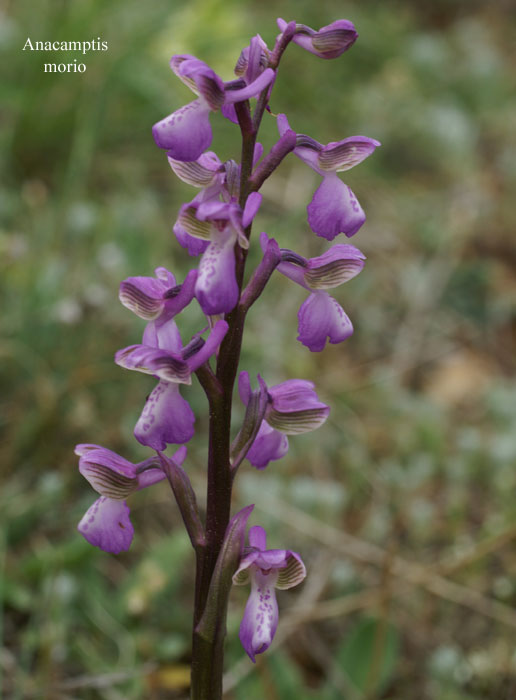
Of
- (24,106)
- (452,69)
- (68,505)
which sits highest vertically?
(452,69)

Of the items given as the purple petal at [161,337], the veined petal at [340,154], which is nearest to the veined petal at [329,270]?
the veined petal at [340,154]

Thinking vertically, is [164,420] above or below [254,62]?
below

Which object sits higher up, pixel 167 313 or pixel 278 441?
pixel 167 313

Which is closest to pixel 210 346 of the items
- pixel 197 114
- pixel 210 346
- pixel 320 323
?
pixel 210 346

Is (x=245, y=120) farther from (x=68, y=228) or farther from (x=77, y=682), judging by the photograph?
(x=68, y=228)

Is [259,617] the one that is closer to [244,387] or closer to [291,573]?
[291,573]

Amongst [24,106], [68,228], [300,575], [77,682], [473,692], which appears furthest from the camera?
[24,106]

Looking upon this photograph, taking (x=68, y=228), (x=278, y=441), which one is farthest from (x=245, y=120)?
(x=68, y=228)
